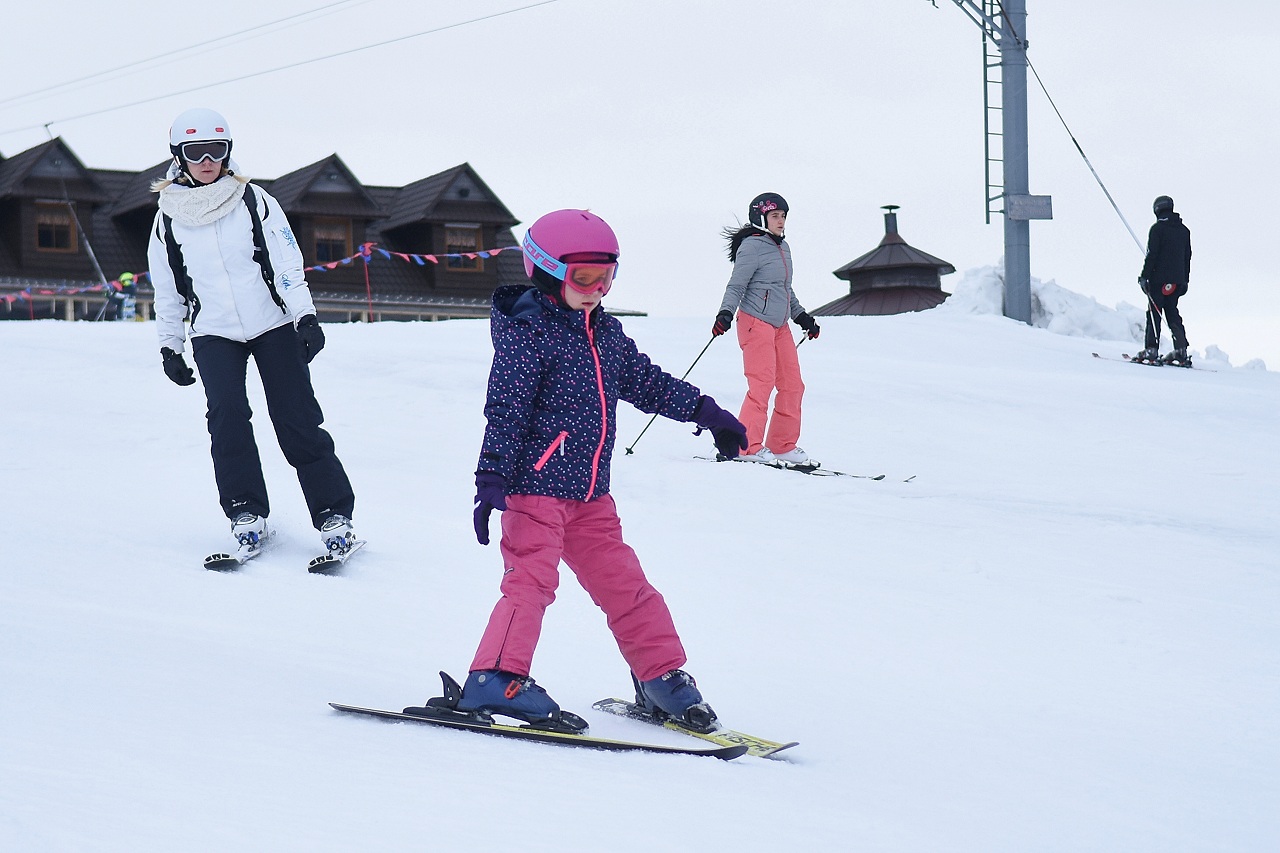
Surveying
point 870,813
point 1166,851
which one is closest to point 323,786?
point 870,813

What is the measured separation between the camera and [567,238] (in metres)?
3.07

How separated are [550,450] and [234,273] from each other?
2181 mm

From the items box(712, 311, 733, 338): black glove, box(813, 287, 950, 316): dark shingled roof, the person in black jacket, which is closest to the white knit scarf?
box(712, 311, 733, 338): black glove

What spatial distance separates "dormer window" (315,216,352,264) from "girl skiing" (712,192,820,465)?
19.2 metres

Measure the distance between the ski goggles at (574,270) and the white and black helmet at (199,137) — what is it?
1.95m

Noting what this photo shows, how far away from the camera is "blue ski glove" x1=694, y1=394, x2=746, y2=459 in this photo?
336 cm

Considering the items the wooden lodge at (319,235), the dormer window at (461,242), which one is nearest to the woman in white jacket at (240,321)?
the wooden lodge at (319,235)

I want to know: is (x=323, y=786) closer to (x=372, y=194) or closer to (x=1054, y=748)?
(x=1054, y=748)

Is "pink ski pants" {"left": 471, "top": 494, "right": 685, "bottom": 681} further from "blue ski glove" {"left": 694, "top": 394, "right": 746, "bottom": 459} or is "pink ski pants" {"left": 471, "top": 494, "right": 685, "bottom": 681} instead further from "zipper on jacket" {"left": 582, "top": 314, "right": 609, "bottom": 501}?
"blue ski glove" {"left": 694, "top": 394, "right": 746, "bottom": 459}

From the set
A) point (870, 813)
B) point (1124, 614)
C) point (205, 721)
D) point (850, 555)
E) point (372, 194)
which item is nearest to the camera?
point (870, 813)

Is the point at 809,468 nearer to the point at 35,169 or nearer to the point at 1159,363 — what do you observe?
the point at 1159,363

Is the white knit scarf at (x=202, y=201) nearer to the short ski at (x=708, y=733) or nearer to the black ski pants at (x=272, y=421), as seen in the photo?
the black ski pants at (x=272, y=421)

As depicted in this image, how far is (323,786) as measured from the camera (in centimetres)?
234

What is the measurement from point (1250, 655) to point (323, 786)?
3.27 m
